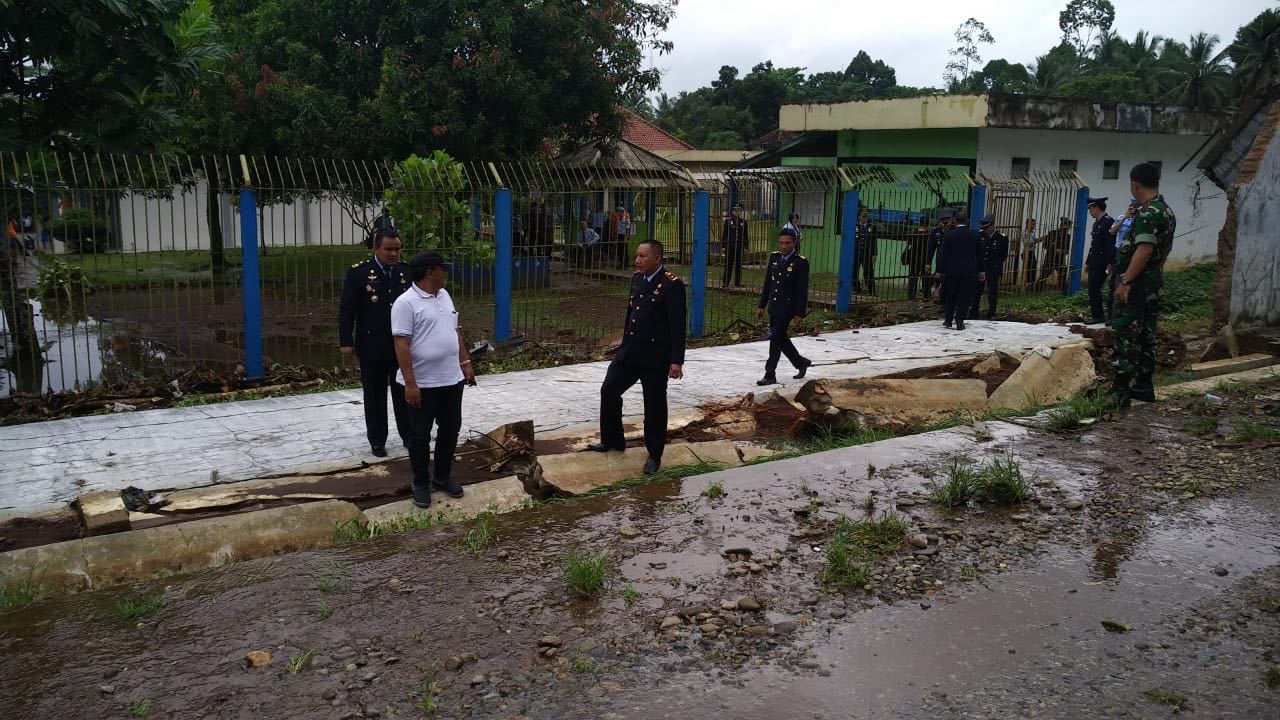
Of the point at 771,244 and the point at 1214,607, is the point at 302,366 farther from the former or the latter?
the point at 771,244

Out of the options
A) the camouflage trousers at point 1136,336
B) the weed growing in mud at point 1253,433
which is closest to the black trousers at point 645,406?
the camouflage trousers at point 1136,336

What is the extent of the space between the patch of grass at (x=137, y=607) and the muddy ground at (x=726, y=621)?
0.03 meters

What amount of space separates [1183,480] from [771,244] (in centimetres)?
1320

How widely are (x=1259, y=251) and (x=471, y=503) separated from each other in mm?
10007

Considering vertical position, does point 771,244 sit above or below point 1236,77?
below

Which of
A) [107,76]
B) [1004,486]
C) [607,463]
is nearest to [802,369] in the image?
[607,463]

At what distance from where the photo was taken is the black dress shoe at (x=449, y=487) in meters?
6.20

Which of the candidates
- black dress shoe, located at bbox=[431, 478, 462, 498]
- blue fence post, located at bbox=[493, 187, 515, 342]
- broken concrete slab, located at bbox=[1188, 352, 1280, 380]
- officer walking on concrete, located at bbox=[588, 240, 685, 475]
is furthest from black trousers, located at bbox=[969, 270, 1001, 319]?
black dress shoe, located at bbox=[431, 478, 462, 498]

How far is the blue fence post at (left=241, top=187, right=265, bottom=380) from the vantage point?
932 centimetres

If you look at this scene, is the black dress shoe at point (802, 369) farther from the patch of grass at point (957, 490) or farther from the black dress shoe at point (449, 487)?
the black dress shoe at point (449, 487)

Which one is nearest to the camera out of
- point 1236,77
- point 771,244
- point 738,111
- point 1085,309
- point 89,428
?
point 89,428

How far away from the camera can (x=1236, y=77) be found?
39.2 metres

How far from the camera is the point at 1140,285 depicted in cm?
770

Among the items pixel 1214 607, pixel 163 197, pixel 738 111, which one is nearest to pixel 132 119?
pixel 163 197
